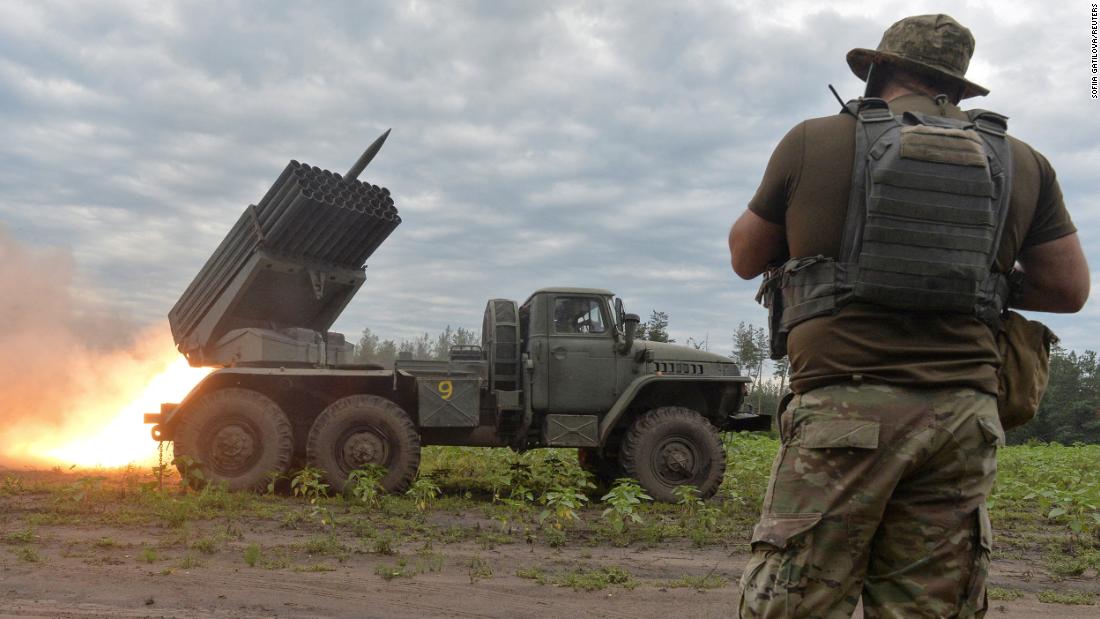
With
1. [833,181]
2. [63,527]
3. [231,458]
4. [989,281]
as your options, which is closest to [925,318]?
[989,281]

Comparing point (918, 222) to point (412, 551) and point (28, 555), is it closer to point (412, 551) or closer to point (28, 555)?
point (412, 551)

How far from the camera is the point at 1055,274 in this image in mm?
2590

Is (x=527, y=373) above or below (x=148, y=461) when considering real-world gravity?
above

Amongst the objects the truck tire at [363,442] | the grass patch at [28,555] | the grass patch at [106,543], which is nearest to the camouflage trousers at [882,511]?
the grass patch at [28,555]

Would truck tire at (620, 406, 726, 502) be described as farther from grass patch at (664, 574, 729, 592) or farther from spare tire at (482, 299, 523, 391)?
grass patch at (664, 574, 729, 592)

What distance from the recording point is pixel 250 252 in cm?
992

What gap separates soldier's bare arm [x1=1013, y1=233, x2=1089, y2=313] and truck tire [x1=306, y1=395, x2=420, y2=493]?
306 inches

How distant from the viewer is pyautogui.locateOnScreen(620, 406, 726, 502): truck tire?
9.83m

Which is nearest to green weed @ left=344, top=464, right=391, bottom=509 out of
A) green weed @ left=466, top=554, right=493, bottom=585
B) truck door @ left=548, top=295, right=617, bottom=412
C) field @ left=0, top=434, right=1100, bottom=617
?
field @ left=0, top=434, right=1100, bottom=617

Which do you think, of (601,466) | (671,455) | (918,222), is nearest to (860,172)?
(918,222)

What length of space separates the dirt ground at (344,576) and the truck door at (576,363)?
2796 mm

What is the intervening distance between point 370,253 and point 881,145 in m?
8.96

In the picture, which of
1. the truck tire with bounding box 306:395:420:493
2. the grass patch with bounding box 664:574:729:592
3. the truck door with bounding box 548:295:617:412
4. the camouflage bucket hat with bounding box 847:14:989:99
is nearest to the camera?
the camouflage bucket hat with bounding box 847:14:989:99

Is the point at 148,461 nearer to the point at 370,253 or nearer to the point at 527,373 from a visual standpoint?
the point at 370,253
